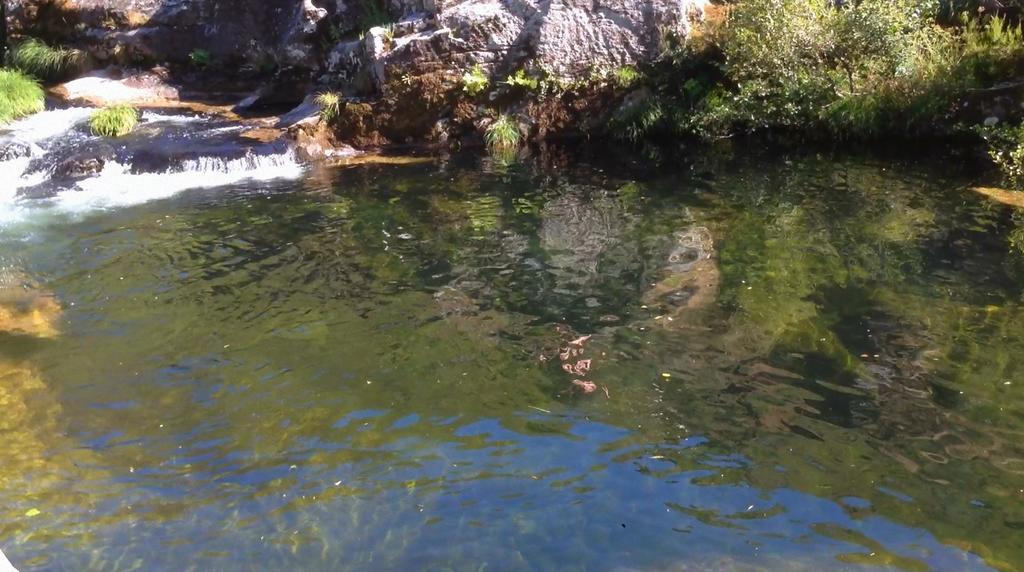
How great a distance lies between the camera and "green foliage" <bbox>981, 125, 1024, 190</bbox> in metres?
14.5

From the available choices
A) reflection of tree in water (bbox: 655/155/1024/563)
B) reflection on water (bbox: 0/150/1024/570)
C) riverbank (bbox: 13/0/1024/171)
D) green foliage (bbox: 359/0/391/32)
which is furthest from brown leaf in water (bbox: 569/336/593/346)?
green foliage (bbox: 359/0/391/32)

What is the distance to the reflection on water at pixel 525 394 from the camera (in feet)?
20.4

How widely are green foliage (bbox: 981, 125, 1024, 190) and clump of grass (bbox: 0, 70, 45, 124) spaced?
69.9 ft

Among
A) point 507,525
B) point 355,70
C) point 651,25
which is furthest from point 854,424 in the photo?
point 355,70

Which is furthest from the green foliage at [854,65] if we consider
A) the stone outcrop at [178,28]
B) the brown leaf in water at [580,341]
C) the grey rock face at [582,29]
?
the stone outcrop at [178,28]

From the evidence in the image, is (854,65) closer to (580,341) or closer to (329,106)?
(329,106)

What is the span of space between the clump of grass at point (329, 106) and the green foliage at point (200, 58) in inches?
265

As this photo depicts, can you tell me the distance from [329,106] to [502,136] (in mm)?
4188

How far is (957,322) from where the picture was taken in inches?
367

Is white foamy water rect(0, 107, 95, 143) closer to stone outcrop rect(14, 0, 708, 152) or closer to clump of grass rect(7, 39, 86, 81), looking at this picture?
clump of grass rect(7, 39, 86, 81)

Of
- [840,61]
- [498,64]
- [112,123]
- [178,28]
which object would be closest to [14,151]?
[112,123]

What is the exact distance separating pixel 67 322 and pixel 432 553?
253 inches

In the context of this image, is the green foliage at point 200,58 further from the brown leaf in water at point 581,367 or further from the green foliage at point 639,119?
the brown leaf in water at point 581,367

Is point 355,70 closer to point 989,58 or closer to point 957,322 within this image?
point 989,58
